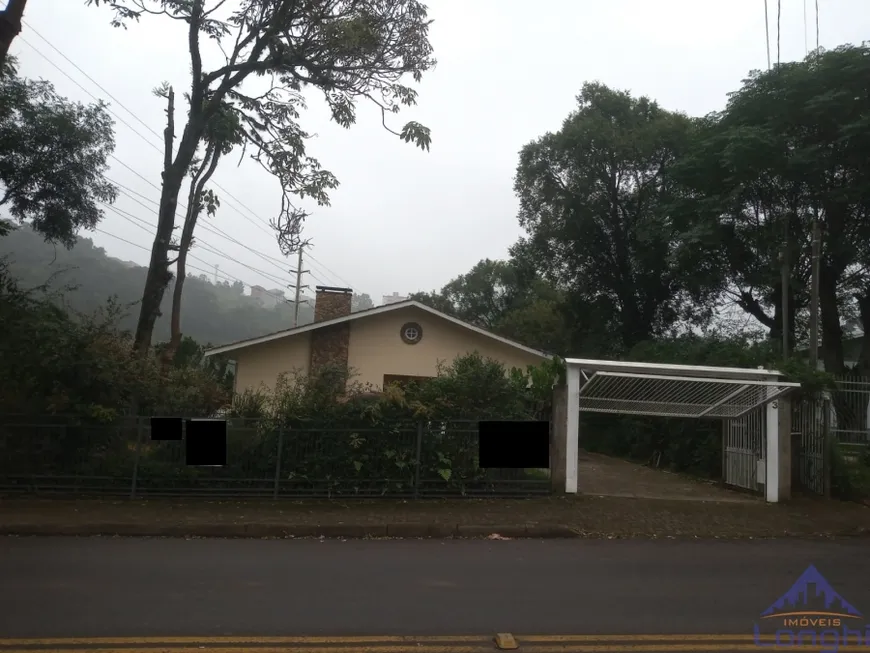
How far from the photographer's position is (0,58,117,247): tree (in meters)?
20.1

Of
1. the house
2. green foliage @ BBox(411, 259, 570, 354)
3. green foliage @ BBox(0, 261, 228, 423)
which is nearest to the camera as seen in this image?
green foliage @ BBox(0, 261, 228, 423)

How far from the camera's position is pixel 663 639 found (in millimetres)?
5215

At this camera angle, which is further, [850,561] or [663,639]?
[850,561]

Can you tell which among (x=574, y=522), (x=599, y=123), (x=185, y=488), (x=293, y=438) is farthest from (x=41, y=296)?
(x=599, y=123)

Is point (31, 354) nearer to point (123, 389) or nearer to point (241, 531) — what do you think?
point (123, 389)

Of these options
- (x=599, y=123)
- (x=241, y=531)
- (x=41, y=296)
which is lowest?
(x=241, y=531)

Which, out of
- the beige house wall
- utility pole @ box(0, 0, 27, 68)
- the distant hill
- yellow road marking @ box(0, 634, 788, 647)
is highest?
the distant hill

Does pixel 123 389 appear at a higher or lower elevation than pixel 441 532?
higher

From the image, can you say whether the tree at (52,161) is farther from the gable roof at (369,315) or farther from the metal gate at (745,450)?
the metal gate at (745,450)

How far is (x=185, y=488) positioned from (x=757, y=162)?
2012cm

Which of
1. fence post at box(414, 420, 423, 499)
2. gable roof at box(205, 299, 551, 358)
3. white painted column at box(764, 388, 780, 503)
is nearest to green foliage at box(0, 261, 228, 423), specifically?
fence post at box(414, 420, 423, 499)

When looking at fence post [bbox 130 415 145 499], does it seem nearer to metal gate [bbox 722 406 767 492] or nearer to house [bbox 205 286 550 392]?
house [bbox 205 286 550 392]
